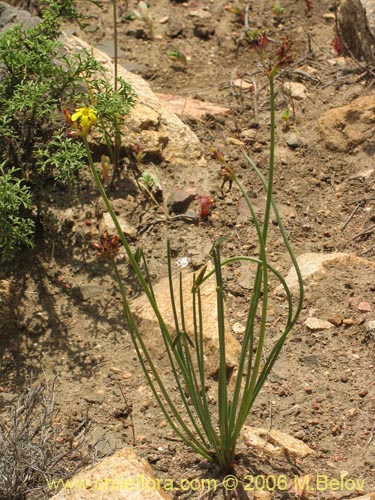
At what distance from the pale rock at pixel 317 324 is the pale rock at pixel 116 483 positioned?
1.07 m

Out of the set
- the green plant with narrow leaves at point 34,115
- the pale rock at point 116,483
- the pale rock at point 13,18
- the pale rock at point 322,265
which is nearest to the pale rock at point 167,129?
the pale rock at point 13,18

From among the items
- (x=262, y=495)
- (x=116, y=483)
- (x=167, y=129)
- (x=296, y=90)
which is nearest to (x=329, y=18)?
(x=296, y=90)

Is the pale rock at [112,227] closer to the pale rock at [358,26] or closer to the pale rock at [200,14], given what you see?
the pale rock at [358,26]

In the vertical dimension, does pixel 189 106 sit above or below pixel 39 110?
below

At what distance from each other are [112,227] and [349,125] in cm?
159

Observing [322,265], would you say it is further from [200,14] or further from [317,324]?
[200,14]

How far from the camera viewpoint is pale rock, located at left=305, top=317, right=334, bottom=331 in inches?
136

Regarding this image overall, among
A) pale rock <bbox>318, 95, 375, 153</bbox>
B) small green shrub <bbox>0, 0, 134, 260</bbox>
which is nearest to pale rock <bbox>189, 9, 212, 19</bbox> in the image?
pale rock <bbox>318, 95, 375, 153</bbox>

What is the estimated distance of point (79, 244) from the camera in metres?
3.96

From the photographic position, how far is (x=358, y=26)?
5.17m

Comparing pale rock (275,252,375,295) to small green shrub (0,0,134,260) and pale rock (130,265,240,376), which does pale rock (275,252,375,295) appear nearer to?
pale rock (130,265,240,376)

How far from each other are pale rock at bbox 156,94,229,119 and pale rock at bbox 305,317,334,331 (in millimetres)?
1871

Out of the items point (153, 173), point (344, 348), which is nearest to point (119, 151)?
point (153, 173)

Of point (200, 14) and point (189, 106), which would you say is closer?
point (189, 106)
